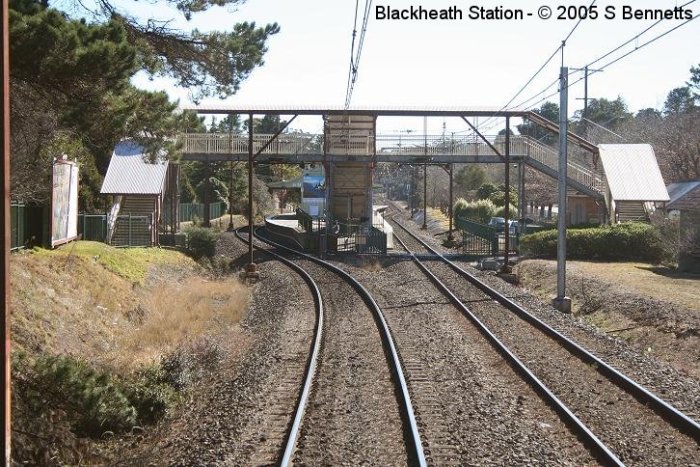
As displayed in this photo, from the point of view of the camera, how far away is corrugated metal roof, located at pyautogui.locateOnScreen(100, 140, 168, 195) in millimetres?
34375

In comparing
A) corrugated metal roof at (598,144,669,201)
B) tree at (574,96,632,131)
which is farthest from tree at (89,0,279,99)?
tree at (574,96,632,131)

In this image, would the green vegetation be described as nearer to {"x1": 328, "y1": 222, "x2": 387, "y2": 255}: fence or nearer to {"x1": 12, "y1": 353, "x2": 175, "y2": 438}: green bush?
{"x1": 328, "y1": 222, "x2": 387, "y2": 255}: fence

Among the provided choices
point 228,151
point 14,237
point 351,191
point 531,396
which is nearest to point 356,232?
point 351,191

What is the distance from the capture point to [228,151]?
3884 cm

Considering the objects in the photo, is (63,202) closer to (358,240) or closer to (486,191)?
(358,240)

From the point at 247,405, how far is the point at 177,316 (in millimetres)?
9565

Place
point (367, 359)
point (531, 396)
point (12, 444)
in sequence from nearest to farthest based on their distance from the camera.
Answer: point (12, 444)
point (531, 396)
point (367, 359)

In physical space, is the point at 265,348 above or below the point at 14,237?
below

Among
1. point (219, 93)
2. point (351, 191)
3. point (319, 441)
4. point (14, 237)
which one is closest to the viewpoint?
point (319, 441)

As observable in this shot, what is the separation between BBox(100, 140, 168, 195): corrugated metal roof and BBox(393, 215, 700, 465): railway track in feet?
63.5

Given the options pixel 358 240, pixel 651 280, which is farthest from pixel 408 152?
pixel 651 280

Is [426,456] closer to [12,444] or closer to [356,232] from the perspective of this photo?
[12,444]

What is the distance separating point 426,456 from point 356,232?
3068cm

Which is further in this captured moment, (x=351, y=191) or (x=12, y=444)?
(x=351, y=191)
